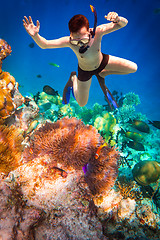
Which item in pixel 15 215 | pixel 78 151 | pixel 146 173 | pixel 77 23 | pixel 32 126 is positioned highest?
pixel 77 23

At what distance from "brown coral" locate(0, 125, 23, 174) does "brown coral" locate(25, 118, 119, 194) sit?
23cm

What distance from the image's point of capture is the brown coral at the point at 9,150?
2139 millimetres

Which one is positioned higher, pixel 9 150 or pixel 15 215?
pixel 9 150

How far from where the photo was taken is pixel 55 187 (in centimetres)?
203

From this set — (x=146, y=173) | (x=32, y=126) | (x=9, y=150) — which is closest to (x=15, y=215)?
A: (x=9, y=150)

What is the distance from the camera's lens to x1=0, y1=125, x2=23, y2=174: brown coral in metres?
2.14

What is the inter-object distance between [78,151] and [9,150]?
1.33m

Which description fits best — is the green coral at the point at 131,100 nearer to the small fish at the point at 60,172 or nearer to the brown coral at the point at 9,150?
the small fish at the point at 60,172

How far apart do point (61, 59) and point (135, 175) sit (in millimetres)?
84348

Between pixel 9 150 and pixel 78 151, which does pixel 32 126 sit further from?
pixel 78 151

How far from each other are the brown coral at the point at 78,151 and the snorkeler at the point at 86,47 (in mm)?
1011

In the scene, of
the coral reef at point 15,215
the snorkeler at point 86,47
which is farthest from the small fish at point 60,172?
the snorkeler at point 86,47

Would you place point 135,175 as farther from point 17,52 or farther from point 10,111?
point 17,52

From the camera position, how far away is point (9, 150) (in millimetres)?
2338
